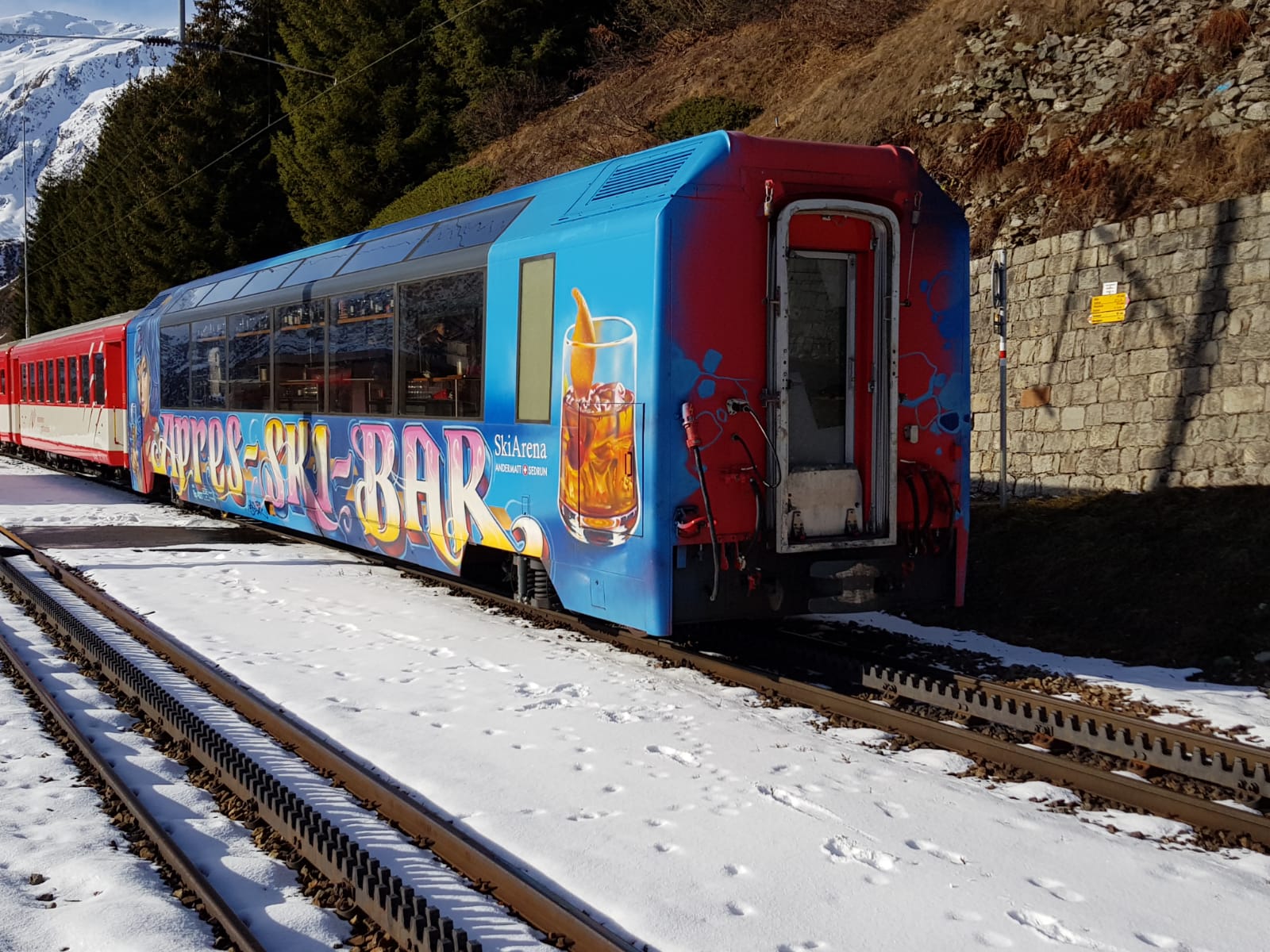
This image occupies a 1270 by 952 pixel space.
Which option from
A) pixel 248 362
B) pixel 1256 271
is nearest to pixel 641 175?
pixel 1256 271

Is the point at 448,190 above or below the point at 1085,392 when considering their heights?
above

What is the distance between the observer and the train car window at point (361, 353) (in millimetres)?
10102

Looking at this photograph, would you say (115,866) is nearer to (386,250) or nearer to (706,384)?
(706,384)

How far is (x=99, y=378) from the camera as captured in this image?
21.5 metres

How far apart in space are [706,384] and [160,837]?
3.78 meters

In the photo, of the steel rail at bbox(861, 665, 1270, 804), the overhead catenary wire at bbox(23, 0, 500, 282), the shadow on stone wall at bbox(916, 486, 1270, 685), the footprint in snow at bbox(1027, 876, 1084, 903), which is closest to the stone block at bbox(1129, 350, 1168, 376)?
the shadow on stone wall at bbox(916, 486, 1270, 685)

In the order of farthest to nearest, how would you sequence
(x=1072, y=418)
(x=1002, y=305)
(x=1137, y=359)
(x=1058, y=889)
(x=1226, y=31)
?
1. (x=1226, y=31)
2. (x=1072, y=418)
3. (x=1137, y=359)
4. (x=1002, y=305)
5. (x=1058, y=889)

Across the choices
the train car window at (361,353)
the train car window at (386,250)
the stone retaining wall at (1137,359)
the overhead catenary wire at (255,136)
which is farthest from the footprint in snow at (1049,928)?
the overhead catenary wire at (255,136)

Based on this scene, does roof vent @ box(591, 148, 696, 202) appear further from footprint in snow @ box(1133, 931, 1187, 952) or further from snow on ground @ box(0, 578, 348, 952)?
footprint in snow @ box(1133, 931, 1187, 952)

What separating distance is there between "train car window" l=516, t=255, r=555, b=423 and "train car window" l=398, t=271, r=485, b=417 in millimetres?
606

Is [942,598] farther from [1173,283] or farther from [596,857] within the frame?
[1173,283]

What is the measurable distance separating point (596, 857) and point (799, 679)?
10.0 feet

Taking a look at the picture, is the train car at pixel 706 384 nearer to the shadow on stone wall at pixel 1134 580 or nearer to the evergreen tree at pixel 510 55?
the shadow on stone wall at pixel 1134 580

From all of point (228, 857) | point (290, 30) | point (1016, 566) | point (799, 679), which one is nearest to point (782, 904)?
point (228, 857)
